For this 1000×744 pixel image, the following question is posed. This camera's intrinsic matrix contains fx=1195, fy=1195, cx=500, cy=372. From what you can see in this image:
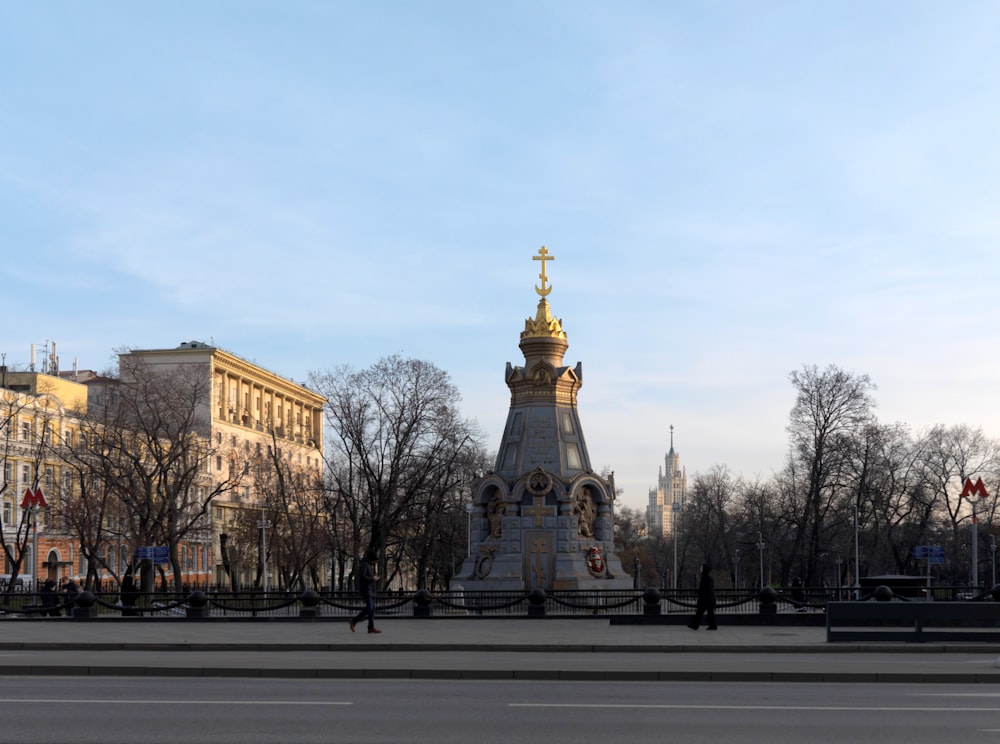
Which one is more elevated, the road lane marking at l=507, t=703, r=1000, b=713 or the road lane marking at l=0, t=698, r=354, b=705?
the road lane marking at l=507, t=703, r=1000, b=713

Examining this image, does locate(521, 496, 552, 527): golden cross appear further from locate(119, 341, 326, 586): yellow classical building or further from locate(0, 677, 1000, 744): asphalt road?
locate(119, 341, 326, 586): yellow classical building

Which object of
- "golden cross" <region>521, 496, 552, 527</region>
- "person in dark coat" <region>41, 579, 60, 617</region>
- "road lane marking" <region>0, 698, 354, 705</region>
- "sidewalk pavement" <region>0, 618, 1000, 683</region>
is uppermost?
"golden cross" <region>521, 496, 552, 527</region>

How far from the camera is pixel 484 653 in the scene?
22688 mm

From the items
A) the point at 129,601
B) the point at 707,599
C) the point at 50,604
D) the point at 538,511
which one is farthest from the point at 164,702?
the point at 538,511

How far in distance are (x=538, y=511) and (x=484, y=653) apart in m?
24.5

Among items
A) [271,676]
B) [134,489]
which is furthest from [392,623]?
[134,489]

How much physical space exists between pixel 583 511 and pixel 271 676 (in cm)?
3010

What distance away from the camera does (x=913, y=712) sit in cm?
1372

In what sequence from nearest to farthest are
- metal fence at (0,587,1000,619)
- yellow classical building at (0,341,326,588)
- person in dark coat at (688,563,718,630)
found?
person in dark coat at (688,563,718,630) < metal fence at (0,587,1000,619) < yellow classical building at (0,341,326,588)

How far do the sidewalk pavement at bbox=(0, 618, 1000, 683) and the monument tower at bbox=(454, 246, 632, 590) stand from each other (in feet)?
50.2

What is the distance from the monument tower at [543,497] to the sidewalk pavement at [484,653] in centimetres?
1532

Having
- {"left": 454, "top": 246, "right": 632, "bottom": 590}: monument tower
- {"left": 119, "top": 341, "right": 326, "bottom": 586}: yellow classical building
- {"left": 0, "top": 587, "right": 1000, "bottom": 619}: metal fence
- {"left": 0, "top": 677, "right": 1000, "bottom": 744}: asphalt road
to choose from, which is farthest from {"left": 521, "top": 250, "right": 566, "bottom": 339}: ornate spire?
{"left": 119, "top": 341, "right": 326, "bottom": 586}: yellow classical building

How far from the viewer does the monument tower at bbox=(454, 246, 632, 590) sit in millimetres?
46719

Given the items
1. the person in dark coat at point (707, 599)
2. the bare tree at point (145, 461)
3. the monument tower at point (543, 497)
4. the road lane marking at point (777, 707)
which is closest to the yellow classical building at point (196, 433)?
the bare tree at point (145, 461)
